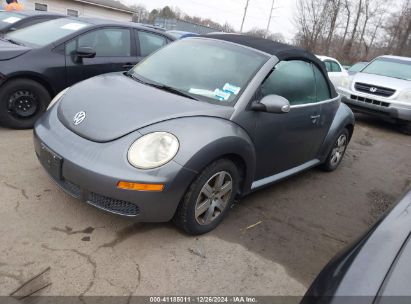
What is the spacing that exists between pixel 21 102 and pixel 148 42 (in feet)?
7.33

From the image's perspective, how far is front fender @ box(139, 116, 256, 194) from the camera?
270 centimetres

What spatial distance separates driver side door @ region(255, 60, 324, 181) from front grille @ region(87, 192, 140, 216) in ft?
4.17

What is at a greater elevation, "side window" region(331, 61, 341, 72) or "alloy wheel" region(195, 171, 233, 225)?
"side window" region(331, 61, 341, 72)

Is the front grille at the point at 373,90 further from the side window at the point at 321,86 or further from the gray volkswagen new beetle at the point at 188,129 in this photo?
the gray volkswagen new beetle at the point at 188,129

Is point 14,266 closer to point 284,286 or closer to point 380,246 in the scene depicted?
point 284,286

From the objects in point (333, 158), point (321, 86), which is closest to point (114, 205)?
point (321, 86)

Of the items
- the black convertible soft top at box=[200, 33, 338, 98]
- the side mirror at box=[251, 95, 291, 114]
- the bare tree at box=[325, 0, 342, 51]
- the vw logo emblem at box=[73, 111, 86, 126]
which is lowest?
the vw logo emblem at box=[73, 111, 86, 126]

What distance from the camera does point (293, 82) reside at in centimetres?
375

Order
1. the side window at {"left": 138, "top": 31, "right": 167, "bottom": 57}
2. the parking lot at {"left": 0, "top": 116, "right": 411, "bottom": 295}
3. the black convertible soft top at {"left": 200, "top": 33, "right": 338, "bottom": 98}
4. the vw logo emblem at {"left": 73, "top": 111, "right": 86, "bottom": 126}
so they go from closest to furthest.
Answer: the parking lot at {"left": 0, "top": 116, "right": 411, "bottom": 295} → the vw logo emblem at {"left": 73, "top": 111, "right": 86, "bottom": 126} → the black convertible soft top at {"left": 200, "top": 33, "right": 338, "bottom": 98} → the side window at {"left": 138, "top": 31, "right": 167, "bottom": 57}

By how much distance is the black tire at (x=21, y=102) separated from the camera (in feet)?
15.2

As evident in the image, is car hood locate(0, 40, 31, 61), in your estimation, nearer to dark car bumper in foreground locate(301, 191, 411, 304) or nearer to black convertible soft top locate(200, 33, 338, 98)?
black convertible soft top locate(200, 33, 338, 98)

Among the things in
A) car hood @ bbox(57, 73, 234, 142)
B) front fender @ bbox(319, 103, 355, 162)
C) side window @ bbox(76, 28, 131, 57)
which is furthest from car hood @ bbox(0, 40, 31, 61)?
front fender @ bbox(319, 103, 355, 162)

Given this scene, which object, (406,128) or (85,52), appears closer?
(85,52)

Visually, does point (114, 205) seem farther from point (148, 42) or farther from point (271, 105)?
point (148, 42)
